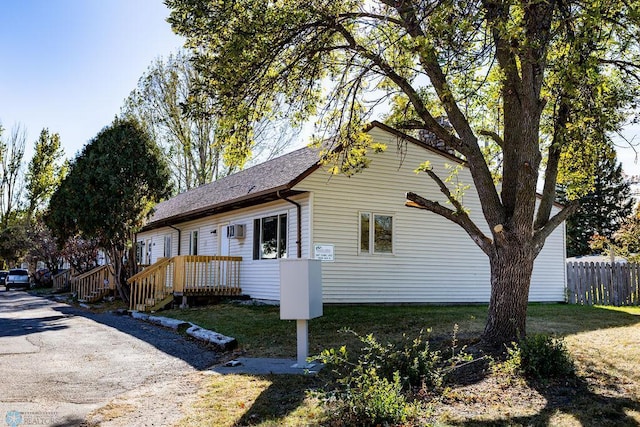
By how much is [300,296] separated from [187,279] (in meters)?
9.26

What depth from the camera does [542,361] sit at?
19.7ft

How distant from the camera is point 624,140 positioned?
9.39 metres

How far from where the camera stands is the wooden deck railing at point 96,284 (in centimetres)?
2070

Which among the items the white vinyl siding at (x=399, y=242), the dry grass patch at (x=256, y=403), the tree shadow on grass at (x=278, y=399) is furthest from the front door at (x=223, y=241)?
the tree shadow on grass at (x=278, y=399)

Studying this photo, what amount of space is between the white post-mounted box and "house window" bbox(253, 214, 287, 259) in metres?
7.23

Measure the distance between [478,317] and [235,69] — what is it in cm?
725

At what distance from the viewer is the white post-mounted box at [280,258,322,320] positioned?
24.0ft

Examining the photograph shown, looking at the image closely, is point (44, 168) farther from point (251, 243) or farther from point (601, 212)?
point (601, 212)

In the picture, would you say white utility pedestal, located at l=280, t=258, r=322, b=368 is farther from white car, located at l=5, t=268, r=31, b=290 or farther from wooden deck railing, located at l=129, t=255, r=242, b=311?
white car, located at l=5, t=268, r=31, b=290

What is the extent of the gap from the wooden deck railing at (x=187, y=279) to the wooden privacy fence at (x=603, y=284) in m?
11.2

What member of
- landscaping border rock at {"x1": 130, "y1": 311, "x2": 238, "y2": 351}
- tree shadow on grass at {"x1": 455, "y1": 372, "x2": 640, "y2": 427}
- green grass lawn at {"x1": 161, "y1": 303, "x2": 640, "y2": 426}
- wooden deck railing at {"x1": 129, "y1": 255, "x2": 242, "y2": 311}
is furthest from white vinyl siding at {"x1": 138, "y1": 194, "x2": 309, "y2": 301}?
tree shadow on grass at {"x1": 455, "y1": 372, "x2": 640, "y2": 427}

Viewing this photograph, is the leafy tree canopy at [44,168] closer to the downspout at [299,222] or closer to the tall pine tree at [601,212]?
the downspout at [299,222]

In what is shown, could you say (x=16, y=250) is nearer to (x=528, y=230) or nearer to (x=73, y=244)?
(x=73, y=244)

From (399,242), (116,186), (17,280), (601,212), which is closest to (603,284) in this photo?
(399,242)
